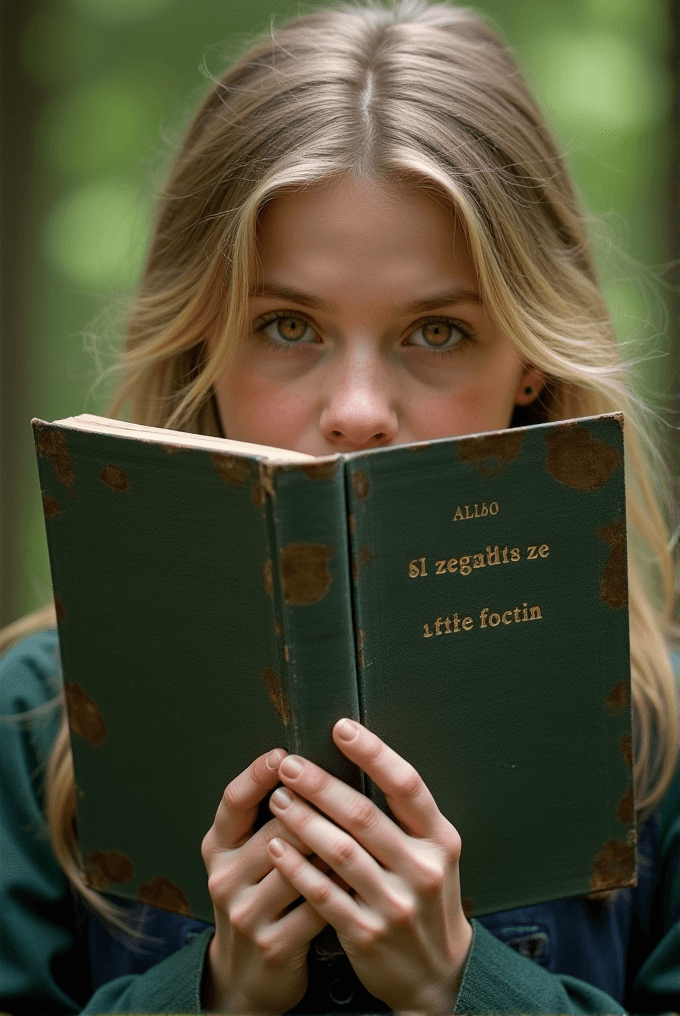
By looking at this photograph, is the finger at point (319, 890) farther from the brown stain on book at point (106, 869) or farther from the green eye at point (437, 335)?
the green eye at point (437, 335)

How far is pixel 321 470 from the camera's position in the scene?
793mm

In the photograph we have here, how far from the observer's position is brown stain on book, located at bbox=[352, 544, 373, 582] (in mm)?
837

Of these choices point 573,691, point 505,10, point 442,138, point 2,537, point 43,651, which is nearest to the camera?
point 573,691

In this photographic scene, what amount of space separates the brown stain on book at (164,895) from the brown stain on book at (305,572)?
407mm

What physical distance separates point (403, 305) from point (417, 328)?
0.05 m

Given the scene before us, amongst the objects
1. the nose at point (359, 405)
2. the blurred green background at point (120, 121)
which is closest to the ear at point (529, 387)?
the nose at point (359, 405)

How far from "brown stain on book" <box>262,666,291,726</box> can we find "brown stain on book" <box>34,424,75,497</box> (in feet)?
0.89

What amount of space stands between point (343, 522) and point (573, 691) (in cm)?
30

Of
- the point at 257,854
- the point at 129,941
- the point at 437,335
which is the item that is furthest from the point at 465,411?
the point at 129,941

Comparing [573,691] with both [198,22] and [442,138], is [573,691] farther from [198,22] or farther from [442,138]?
[198,22]

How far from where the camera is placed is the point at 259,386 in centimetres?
123

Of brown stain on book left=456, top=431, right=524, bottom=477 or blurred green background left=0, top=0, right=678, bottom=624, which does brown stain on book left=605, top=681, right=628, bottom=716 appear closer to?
brown stain on book left=456, top=431, right=524, bottom=477

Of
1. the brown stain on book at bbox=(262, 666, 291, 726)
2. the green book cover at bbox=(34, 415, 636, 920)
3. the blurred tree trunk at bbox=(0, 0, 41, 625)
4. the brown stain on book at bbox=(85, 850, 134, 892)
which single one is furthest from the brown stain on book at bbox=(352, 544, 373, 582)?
the blurred tree trunk at bbox=(0, 0, 41, 625)

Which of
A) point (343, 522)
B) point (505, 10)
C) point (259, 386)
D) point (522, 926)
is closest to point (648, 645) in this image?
point (522, 926)
